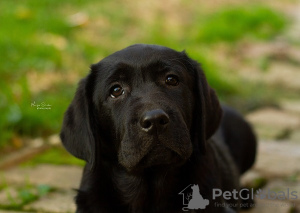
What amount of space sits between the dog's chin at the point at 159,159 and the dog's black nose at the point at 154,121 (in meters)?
0.12

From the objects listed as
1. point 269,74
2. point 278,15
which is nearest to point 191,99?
point 269,74

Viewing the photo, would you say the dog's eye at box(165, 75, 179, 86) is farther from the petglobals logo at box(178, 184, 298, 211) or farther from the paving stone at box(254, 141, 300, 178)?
the paving stone at box(254, 141, 300, 178)

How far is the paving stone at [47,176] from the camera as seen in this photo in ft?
14.3

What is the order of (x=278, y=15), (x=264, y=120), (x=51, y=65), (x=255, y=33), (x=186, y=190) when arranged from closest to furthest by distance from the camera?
1. (x=186, y=190)
2. (x=264, y=120)
3. (x=51, y=65)
4. (x=255, y=33)
5. (x=278, y=15)

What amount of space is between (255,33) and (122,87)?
8.55 meters

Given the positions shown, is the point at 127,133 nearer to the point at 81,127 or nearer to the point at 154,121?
the point at 154,121

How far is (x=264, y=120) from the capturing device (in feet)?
21.0

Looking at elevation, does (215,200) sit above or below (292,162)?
below

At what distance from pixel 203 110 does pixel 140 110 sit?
59 centimetres

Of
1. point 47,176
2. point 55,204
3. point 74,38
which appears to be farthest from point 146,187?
point 74,38

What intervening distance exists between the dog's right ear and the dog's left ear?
687 mm

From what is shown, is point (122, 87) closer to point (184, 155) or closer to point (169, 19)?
point (184, 155)

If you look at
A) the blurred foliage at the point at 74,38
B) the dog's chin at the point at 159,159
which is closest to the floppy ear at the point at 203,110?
the dog's chin at the point at 159,159

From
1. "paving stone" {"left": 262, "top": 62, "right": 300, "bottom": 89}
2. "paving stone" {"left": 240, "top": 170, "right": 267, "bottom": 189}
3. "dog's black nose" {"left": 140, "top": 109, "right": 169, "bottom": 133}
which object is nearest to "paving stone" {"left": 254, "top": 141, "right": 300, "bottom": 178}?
"paving stone" {"left": 240, "top": 170, "right": 267, "bottom": 189}
